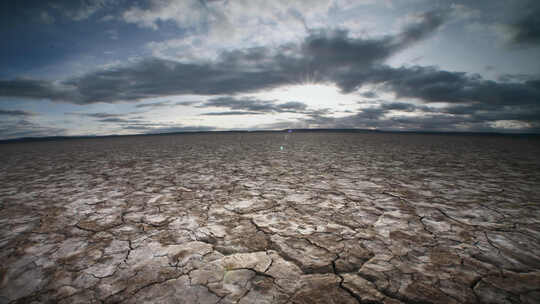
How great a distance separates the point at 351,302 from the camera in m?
1.16

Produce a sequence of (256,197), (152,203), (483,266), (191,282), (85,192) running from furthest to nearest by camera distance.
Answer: (85,192) < (256,197) < (152,203) < (483,266) < (191,282)

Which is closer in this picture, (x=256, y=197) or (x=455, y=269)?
(x=455, y=269)

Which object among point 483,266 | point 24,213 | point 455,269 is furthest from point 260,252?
point 24,213

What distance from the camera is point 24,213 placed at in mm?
2543

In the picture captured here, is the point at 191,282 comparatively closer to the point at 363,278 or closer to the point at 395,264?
the point at 363,278

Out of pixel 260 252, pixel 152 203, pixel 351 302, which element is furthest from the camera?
pixel 152 203

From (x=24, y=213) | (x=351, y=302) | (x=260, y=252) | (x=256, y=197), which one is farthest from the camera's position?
(x=256, y=197)

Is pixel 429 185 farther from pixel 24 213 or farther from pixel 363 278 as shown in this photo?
pixel 24 213

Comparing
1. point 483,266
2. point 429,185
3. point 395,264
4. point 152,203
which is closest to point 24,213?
point 152,203

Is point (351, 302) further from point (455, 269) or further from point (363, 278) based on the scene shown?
point (455, 269)

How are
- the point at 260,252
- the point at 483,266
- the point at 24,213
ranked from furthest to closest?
the point at 24,213
the point at 260,252
the point at 483,266

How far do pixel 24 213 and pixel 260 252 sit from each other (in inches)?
112

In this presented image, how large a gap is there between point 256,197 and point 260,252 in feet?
4.44

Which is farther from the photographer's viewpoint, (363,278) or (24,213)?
(24,213)
